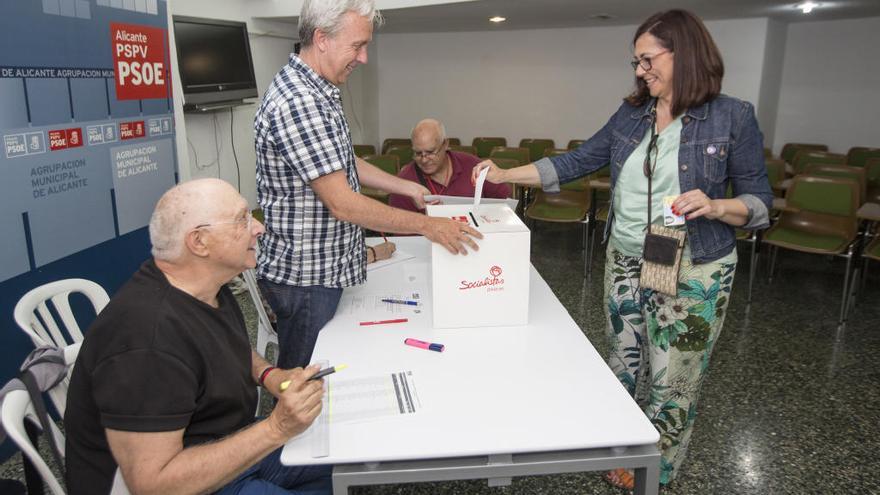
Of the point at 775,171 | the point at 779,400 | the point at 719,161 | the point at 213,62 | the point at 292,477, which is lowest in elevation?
the point at 779,400

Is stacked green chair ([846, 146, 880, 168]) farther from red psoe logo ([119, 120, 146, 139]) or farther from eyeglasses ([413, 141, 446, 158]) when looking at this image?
red psoe logo ([119, 120, 146, 139])

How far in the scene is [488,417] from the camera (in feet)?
4.58

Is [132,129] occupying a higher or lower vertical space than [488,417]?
higher

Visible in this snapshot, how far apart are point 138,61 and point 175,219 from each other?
239 centimetres

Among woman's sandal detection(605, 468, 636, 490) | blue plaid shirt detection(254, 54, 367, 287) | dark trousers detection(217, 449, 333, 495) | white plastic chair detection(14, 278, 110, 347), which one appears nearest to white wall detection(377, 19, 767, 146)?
woman's sandal detection(605, 468, 636, 490)

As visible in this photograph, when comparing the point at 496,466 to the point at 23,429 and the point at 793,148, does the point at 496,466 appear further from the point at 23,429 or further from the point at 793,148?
the point at 793,148

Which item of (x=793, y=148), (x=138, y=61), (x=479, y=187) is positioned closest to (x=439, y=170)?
(x=479, y=187)

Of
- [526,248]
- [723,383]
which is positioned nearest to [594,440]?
[526,248]

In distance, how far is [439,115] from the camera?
9.45m

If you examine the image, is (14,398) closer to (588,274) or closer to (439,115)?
(588,274)

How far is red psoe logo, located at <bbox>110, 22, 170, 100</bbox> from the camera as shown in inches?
120

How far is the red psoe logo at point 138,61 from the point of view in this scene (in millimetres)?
3055

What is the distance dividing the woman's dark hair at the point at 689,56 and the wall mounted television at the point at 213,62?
3877mm

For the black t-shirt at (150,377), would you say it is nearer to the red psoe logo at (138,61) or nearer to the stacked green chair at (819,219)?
the red psoe logo at (138,61)
